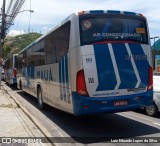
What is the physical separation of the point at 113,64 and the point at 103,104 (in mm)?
1087

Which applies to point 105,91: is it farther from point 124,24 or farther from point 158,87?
point 158,87

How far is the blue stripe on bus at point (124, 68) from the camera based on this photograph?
28.1ft

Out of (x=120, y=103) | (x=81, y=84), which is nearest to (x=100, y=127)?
(x=120, y=103)

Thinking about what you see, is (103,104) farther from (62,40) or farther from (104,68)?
(62,40)

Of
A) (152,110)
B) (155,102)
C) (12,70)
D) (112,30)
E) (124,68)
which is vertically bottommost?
(152,110)

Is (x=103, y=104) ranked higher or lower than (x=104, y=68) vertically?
lower

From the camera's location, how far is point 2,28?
29.7 m

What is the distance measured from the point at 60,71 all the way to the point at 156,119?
367cm

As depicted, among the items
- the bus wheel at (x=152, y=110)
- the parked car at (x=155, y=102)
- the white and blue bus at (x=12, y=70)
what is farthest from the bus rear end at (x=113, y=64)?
the white and blue bus at (x=12, y=70)

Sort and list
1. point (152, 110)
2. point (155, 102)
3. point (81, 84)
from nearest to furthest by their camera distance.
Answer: point (81, 84) < point (155, 102) < point (152, 110)

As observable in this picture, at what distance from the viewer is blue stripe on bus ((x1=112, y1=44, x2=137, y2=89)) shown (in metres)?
8.55

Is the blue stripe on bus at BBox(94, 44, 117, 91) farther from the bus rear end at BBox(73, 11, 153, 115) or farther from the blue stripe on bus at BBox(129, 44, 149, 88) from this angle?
the blue stripe on bus at BBox(129, 44, 149, 88)

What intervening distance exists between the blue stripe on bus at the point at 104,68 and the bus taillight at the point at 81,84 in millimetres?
367

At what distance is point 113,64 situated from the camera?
27.8ft
